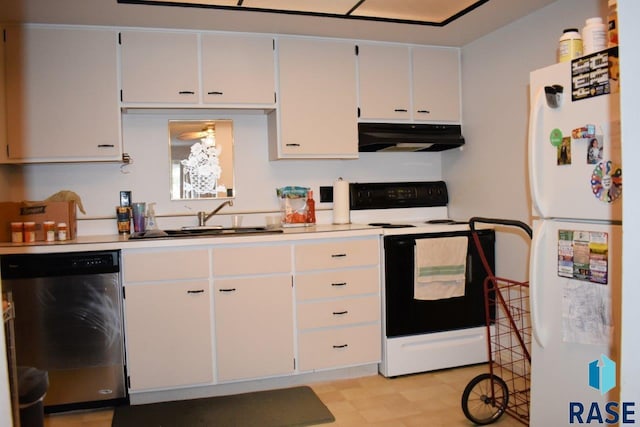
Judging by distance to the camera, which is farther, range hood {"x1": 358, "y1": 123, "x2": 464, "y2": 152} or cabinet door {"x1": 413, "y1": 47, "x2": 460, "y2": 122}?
cabinet door {"x1": 413, "y1": 47, "x2": 460, "y2": 122}

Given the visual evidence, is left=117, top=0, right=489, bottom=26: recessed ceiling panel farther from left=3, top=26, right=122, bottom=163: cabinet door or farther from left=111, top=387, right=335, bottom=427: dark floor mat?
left=111, top=387, right=335, bottom=427: dark floor mat

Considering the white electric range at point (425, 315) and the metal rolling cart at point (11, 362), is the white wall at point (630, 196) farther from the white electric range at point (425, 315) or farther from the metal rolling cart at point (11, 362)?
the white electric range at point (425, 315)

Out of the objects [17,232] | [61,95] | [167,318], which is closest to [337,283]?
[167,318]

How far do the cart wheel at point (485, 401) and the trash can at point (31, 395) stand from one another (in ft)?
6.18

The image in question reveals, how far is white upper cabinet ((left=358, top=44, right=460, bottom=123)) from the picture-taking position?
3443 millimetres

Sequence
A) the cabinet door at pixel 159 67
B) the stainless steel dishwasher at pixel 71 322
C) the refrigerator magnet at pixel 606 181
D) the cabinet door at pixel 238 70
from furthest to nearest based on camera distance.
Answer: the cabinet door at pixel 238 70, the cabinet door at pixel 159 67, the stainless steel dishwasher at pixel 71 322, the refrigerator magnet at pixel 606 181

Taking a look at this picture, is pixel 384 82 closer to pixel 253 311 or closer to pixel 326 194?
pixel 326 194

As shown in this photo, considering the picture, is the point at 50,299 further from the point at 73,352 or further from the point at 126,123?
the point at 126,123

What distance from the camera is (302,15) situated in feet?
9.55

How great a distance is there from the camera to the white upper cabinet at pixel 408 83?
3.44m

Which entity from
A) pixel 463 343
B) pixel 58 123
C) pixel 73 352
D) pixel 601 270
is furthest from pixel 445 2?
pixel 73 352

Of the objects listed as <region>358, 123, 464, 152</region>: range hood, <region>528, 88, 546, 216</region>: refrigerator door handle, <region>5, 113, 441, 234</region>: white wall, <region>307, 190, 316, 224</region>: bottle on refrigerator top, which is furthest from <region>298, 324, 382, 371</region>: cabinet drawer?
<region>528, 88, 546, 216</region>: refrigerator door handle

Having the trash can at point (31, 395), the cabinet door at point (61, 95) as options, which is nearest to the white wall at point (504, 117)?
the cabinet door at point (61, 95)

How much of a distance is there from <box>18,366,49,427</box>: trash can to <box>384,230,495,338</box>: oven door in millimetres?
1998
